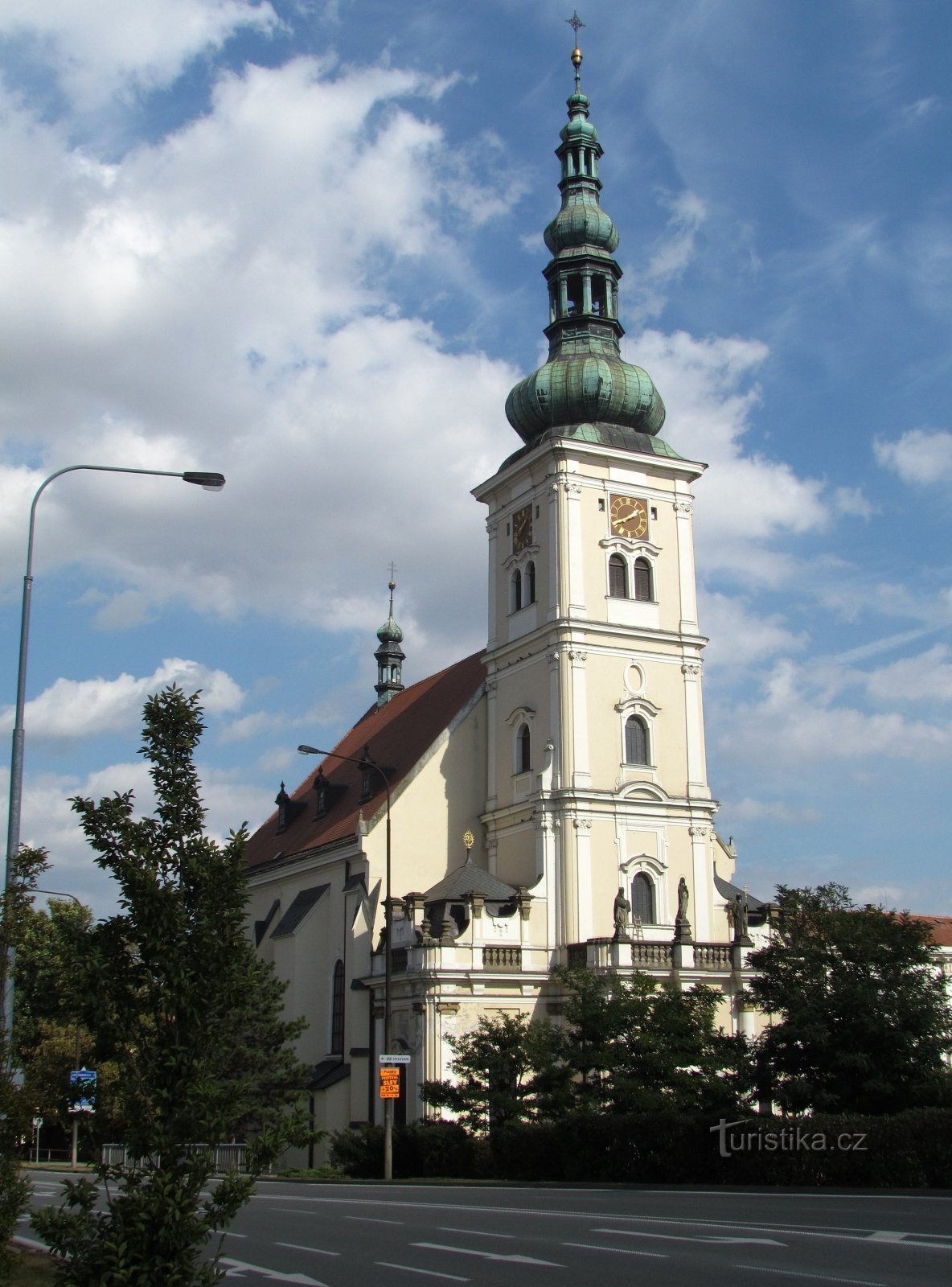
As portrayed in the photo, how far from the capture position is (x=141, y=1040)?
973 cm

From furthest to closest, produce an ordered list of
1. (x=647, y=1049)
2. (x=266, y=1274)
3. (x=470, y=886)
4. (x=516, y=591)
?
1. (x=516, y=591)
2. (x=470, y=886)
3. (x=647, y=1049)
4. (x=266, y=1274)

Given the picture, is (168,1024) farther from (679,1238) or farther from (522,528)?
(522,528)

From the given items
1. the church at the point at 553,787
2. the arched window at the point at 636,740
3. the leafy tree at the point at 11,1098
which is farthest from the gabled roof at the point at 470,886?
the leafy tree at the point at 11,1098

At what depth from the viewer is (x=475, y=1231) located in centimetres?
1647

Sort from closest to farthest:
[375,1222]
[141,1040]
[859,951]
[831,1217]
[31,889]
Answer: [141,1040], [31,889], [831,1217], [375,1222], [859,951]

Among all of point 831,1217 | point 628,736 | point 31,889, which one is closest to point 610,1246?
point 831,1217

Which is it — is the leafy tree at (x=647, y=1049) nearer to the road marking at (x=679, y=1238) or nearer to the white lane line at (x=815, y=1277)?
the road marking at (x=679, y=1238)

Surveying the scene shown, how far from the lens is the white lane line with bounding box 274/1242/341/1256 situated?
49.4ft

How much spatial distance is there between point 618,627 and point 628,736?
3.46 metres

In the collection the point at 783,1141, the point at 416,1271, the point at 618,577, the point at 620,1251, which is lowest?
the point at 416,1271

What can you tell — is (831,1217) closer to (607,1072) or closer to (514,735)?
(607,1072)

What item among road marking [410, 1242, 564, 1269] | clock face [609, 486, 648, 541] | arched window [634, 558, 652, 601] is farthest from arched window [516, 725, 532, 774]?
road marking [410, 1242, 564, 1269]

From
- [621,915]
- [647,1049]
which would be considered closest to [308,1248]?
[647,1049]

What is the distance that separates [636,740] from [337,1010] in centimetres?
1339
